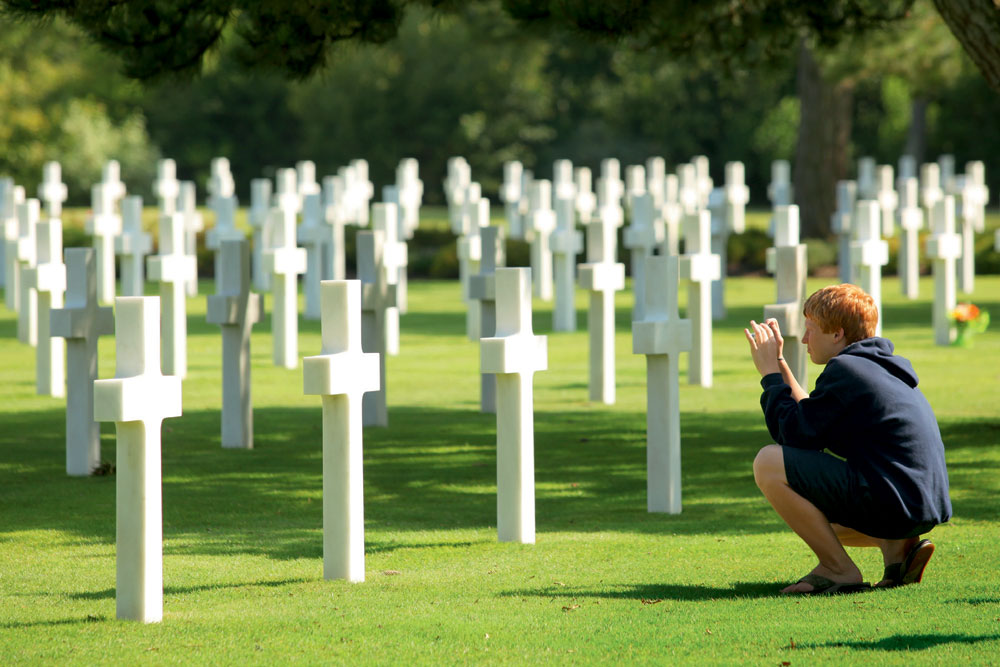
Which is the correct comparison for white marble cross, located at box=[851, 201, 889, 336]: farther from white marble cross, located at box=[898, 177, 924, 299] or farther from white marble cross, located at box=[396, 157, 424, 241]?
white marble cross, located at box=[396, 157, 424, 241]

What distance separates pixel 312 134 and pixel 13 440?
37.6 metres

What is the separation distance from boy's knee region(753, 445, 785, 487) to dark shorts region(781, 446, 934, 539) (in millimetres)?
21

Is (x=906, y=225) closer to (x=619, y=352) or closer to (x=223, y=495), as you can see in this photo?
(x=619, y=352)

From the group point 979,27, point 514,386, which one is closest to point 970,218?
point 979,27

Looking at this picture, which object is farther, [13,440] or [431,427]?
[431,427]

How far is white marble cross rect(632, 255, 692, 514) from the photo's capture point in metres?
6.73

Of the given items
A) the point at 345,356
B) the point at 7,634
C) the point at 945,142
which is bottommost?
the point at 7,634

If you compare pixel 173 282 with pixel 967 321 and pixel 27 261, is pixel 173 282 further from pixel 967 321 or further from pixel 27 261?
pixel 967 321

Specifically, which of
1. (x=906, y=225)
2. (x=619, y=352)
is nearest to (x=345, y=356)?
(x=619, y=352)

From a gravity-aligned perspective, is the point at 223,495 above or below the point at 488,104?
below

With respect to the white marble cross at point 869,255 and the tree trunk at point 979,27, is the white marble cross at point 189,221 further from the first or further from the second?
the tree trunk at point 979,27

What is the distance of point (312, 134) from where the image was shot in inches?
1810

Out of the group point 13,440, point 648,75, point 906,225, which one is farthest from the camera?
point 648,75

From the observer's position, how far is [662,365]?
6.76 meters
